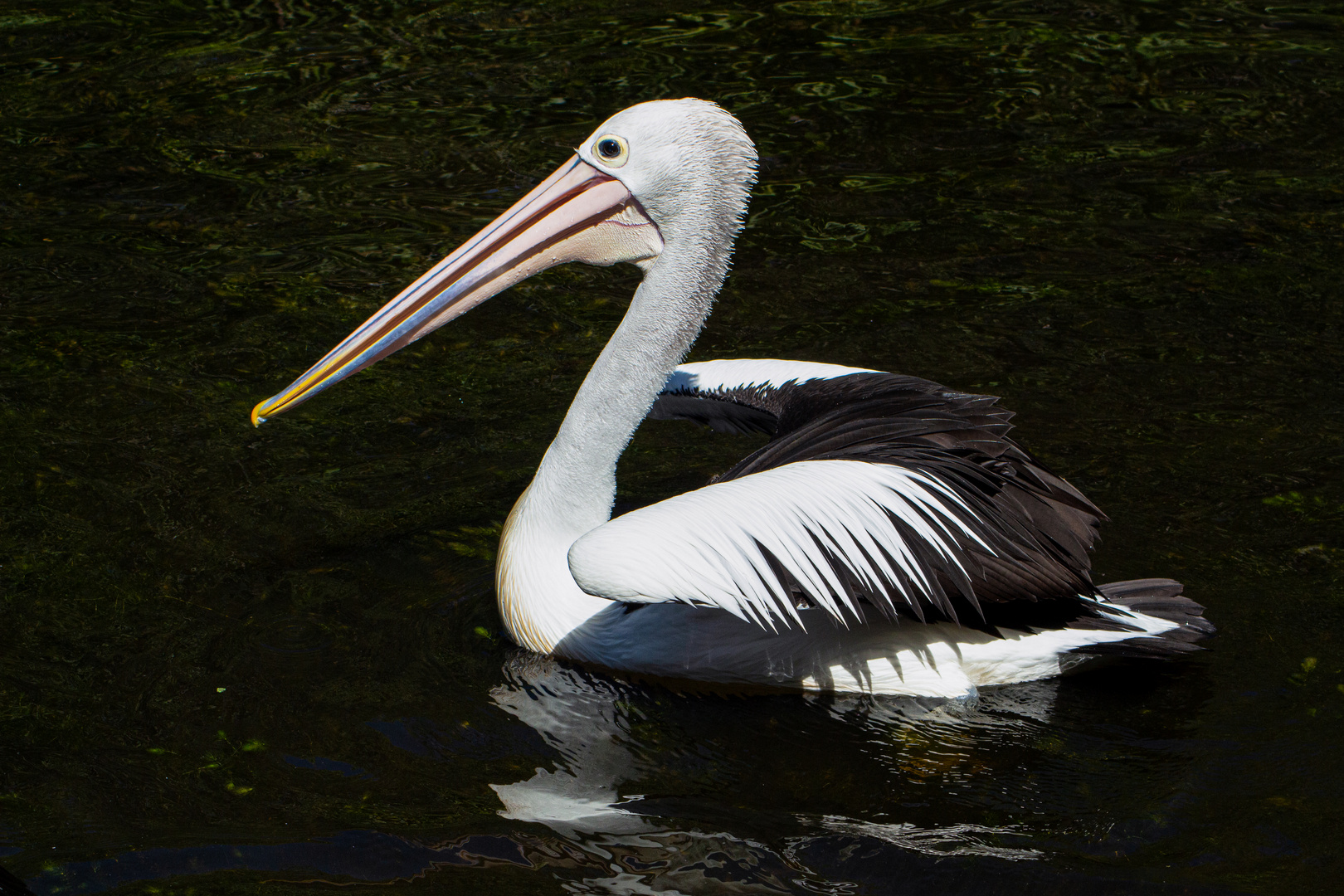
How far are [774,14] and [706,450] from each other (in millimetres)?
4360

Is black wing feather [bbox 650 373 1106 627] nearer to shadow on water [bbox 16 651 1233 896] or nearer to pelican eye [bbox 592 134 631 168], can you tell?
shadow on water [bbox 16 651 1233 896]

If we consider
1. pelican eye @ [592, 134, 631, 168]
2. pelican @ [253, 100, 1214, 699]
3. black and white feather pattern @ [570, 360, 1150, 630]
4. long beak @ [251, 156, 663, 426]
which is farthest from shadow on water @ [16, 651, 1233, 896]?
pelican eye @ [592, 134, 631, 168]

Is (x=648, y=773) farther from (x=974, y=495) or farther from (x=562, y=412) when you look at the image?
(x=562, y=412)

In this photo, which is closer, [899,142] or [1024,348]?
[1024,348]

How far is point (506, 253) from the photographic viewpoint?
140 inches

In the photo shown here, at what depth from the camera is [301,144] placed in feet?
21.6

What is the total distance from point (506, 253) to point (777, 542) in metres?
1.07

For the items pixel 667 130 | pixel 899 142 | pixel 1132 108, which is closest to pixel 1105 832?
pixel 667 130

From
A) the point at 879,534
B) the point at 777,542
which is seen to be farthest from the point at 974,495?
the point at 777,542

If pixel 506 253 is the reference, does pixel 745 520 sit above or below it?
below

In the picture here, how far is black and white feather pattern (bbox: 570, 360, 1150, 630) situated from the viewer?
301 centimetres

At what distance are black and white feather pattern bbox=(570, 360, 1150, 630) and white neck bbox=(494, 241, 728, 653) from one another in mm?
331

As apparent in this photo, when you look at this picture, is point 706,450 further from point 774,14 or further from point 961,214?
point 774,14

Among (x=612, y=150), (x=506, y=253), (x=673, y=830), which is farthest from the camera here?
(x=506, y=253)
